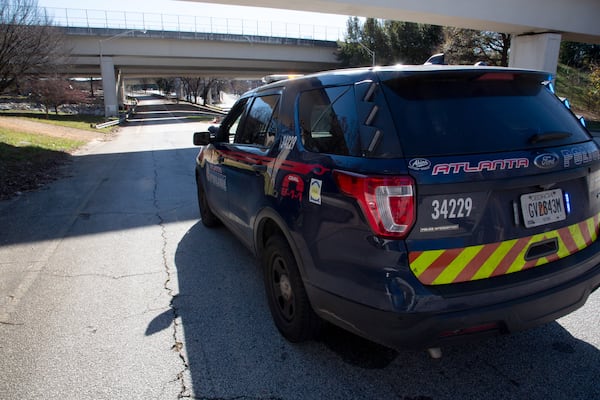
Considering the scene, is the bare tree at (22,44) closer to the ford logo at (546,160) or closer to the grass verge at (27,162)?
the grass verge at (27,162)

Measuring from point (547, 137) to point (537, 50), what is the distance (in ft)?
82.2

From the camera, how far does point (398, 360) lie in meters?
2.96

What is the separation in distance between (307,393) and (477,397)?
1.00 meters

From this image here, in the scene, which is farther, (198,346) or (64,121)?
(64,121)

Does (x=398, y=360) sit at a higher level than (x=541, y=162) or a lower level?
lower

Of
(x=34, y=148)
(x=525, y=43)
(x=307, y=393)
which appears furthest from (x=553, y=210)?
(x=525, y=43)

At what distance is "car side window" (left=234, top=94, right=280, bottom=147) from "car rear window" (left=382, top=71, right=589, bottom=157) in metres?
1.35

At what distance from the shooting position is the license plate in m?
2.38

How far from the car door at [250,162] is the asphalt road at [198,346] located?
70 cm

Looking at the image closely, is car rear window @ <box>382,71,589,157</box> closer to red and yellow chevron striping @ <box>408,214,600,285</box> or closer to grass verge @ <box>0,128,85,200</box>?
red and yellow chevron striping @ <box>408,214,600,285</box>

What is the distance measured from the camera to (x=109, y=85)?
42531mm

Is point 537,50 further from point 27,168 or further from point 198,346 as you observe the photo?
point 198,346

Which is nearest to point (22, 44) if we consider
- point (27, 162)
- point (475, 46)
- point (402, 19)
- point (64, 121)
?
point (64, 121)

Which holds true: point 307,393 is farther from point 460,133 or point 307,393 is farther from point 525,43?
point 525,43
